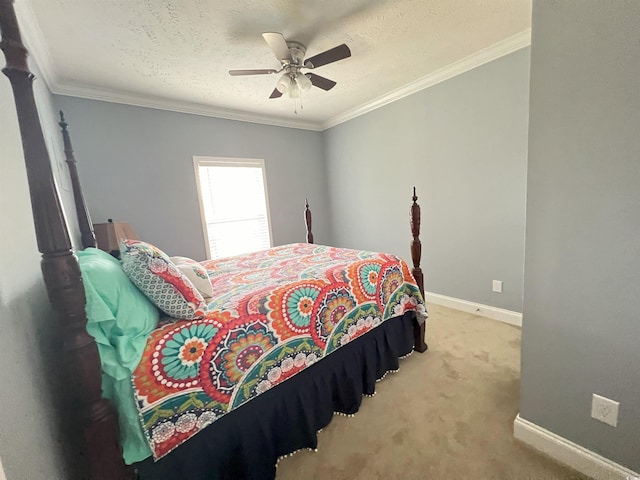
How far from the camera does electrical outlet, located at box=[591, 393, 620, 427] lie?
108 centimetres

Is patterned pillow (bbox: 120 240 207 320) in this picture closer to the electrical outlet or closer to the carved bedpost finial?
the carved bedpost finial

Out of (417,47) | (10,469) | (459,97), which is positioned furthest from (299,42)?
(10,469)

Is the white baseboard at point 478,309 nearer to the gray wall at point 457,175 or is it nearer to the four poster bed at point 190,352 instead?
the gray wall at point 457,175

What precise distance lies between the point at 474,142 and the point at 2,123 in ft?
10.6

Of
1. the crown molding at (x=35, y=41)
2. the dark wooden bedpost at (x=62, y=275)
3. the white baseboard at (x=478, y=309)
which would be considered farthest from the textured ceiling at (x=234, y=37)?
the white baseboard at (x=478, y=309)

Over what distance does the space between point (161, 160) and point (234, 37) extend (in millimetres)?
1693

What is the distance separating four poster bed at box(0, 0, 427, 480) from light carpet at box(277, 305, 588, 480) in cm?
12

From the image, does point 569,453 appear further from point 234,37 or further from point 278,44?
point 234,37

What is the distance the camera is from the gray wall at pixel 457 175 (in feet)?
7.86

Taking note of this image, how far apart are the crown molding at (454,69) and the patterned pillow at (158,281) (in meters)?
3.08

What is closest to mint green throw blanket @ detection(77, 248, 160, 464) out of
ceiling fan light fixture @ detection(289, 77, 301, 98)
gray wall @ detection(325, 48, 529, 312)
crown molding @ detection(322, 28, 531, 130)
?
ceiling fan light fixture @ detection(289, 77, 301, 98)

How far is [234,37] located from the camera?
194 cm

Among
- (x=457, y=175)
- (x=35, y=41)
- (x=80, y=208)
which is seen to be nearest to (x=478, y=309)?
(x=457, y=175)

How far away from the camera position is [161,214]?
3020 millimetres
